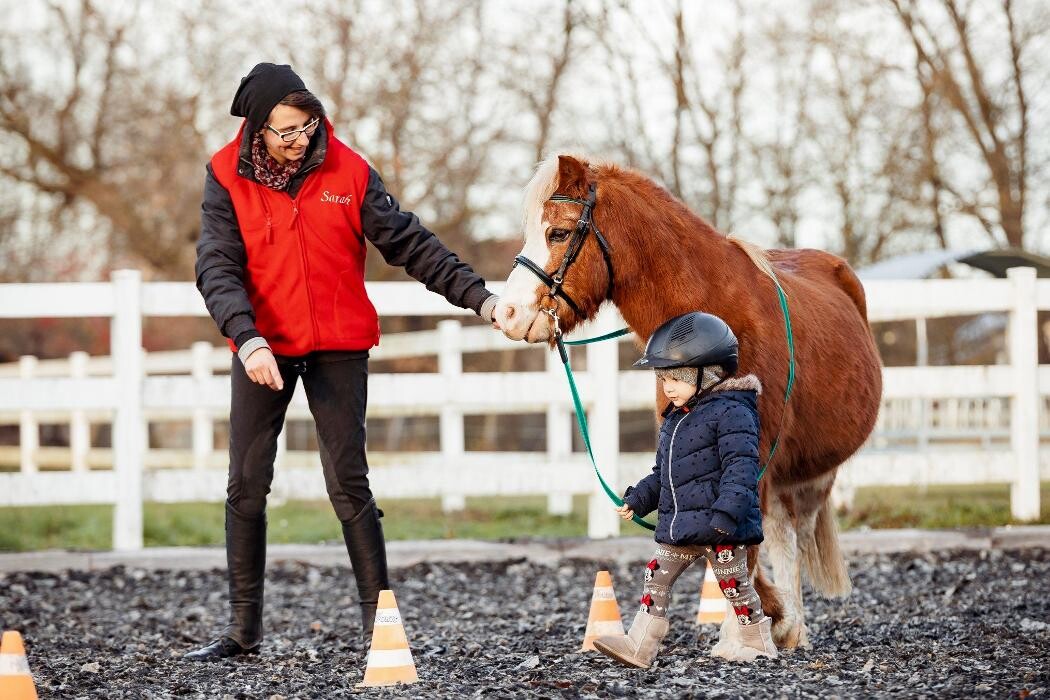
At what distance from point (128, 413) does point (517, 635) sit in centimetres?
318

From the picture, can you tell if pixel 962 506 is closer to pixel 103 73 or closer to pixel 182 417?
pixel 182 417

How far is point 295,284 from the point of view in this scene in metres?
4.26

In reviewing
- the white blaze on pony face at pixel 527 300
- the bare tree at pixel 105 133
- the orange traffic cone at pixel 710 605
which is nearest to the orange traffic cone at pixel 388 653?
the white blaze on pony face at pixel 527 300

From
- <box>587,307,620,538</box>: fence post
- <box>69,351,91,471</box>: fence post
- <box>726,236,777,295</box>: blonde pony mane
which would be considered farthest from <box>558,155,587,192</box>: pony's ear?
<box>69,351,91,471</box>: fence post

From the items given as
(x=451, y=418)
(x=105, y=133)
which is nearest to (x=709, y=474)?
(x=451, y=418)

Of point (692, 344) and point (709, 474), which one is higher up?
point (692, 344)

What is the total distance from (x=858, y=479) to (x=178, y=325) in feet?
49.8

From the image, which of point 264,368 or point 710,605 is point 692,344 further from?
point 710,605

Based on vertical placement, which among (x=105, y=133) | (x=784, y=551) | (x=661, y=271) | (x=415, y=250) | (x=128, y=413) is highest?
(x=105, y=133)

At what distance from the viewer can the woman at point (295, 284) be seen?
4203 mm

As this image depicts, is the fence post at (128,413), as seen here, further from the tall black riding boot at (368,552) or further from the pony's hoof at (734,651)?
the pony's hoof at (734,651)

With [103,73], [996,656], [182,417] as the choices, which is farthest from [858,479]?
[103,73]

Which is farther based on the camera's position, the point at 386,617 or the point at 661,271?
the point at 661,271

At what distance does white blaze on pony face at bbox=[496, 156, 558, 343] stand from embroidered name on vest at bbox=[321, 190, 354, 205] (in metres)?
0.65
